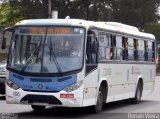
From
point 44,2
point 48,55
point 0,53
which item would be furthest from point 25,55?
point 44,2

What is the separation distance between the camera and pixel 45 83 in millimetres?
14711

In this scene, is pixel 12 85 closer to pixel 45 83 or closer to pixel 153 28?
pixel 45 83

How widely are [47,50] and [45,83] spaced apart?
36.2 inches

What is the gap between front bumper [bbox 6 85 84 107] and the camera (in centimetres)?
1456

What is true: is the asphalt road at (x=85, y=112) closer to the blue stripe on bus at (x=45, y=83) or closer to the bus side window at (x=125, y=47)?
the blue stripe on bus at (x=45, y=83)

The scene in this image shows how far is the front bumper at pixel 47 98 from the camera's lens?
14.6 meters

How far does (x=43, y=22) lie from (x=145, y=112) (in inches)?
170

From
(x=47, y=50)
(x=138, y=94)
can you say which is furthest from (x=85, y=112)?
(x=138, y=94)

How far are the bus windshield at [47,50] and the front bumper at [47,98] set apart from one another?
59 cm

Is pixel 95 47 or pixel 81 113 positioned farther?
pixel 81 113

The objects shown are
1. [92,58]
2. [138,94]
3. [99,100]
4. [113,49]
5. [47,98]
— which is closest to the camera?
[47,98]

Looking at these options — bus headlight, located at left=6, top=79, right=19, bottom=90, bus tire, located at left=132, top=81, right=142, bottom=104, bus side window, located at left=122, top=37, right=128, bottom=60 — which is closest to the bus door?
bus headlight, located at left=6, top=79, right=19, bottom=90

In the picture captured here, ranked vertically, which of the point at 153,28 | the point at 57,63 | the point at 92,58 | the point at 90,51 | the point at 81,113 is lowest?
the point at 81,113

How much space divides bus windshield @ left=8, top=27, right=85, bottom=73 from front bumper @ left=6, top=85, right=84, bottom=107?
23.4 inches
